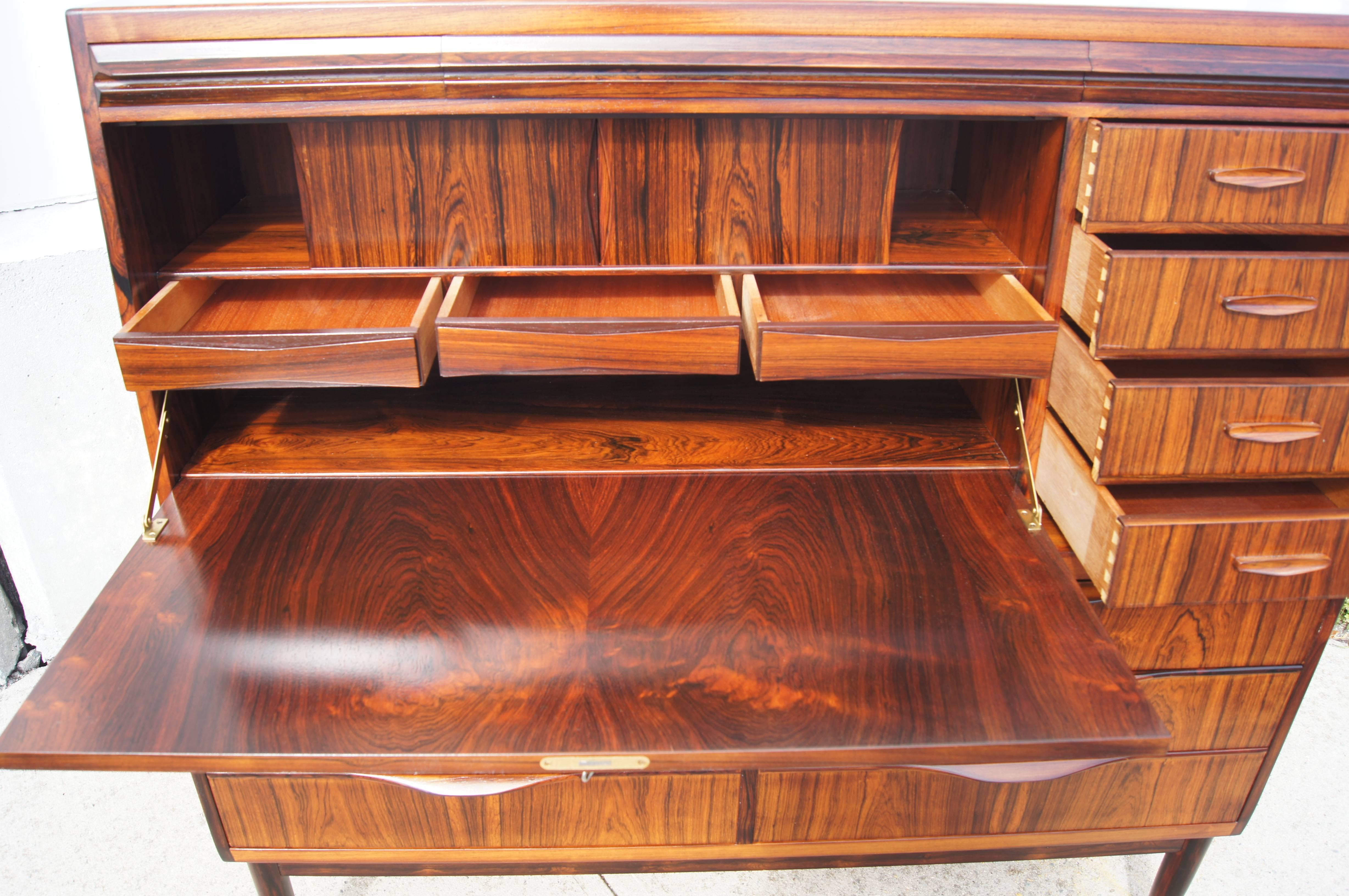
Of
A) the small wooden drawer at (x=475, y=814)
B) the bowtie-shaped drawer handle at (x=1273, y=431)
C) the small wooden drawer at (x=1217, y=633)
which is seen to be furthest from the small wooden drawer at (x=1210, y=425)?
the small wooden drawer at (x=475, y=814)

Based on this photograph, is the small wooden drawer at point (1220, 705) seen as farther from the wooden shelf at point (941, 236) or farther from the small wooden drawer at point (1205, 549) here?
the wooden shelf at point (941, 236)

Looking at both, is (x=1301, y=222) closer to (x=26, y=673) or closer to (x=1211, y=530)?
(x=1211, y=530)

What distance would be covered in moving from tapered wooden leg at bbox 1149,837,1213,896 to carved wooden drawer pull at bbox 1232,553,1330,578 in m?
0.60

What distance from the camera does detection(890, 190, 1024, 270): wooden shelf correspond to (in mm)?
1271

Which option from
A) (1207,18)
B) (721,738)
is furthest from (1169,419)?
(721,738)

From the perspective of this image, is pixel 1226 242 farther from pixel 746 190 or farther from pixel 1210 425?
pixel 746 190

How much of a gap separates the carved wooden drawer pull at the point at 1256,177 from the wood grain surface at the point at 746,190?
0.38 meters

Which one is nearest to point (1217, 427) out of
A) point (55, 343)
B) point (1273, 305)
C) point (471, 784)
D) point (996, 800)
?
point (1273, 305)

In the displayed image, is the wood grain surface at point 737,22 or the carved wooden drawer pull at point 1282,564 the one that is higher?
the wood grain surface at point 737,22

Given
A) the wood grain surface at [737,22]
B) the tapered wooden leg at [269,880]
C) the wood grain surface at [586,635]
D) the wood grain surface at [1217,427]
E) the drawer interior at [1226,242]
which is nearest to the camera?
the wood grain surface at [586,635]

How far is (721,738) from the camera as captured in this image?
959 mm

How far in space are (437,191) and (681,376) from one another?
20.9 inches

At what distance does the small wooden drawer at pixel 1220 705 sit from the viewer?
1.46 metres

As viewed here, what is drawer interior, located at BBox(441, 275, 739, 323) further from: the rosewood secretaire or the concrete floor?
the concrete floor
